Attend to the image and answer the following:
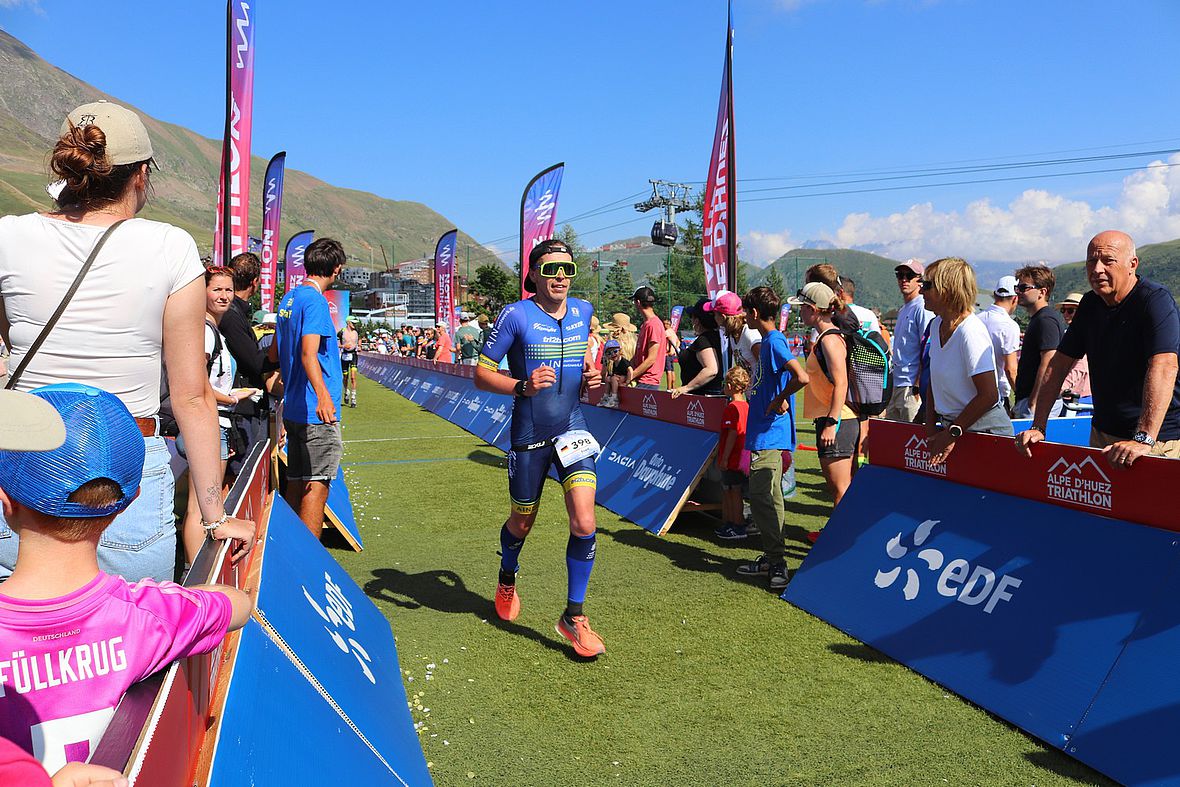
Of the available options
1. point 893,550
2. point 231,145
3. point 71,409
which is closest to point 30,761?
point 71,409

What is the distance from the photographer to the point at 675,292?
12219 centimetres

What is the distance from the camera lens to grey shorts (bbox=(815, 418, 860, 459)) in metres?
6.50

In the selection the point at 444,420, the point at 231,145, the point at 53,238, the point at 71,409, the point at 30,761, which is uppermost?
the point at 231,145

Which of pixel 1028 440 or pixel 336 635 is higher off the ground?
pixel 1028 440

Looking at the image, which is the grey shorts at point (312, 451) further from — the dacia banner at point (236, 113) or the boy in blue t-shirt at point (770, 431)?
the dacia banner at point (236, 113)

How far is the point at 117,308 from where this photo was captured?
2.14 metres

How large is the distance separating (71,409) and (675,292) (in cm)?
12244

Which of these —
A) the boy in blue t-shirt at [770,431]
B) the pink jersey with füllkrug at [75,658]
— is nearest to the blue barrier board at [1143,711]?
the boy in blue t-shirt at [770,431]

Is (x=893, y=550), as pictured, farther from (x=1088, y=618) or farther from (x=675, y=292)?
(x=675, y=292)

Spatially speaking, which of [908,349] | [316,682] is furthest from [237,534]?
[908,349]

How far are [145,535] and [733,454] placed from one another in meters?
5.44

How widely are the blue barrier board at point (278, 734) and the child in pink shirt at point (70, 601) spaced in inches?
12.4

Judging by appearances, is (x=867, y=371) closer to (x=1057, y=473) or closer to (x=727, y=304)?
(x=727, y=304)

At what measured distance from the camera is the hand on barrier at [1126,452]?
3.68 meters
